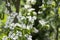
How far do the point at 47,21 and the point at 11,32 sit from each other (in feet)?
2.54

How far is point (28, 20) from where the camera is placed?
6.30 ft

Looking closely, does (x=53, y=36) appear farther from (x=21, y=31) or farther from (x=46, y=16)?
(x=21, y=31)

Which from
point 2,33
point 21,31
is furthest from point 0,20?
point 21,31

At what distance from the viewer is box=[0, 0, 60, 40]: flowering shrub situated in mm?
1804

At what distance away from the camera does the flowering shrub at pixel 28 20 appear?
1.80 meters

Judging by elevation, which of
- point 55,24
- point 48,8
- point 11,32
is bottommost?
point 11,32

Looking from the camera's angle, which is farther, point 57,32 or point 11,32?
point 57,32

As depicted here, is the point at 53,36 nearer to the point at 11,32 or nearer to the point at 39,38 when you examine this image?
the point at 39,38

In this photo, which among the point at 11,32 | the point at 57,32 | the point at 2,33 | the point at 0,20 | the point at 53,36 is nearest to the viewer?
the point at 11,32

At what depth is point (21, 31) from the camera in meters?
1.83

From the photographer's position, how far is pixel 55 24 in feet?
8.00

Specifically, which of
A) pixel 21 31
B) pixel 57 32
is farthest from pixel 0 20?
pixel 57 32

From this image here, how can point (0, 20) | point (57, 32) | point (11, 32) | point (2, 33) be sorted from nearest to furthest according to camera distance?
point (11, 32)
point (2, 33)
point (0, 20)
point (57, 32)

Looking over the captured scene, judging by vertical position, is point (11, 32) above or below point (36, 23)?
below
